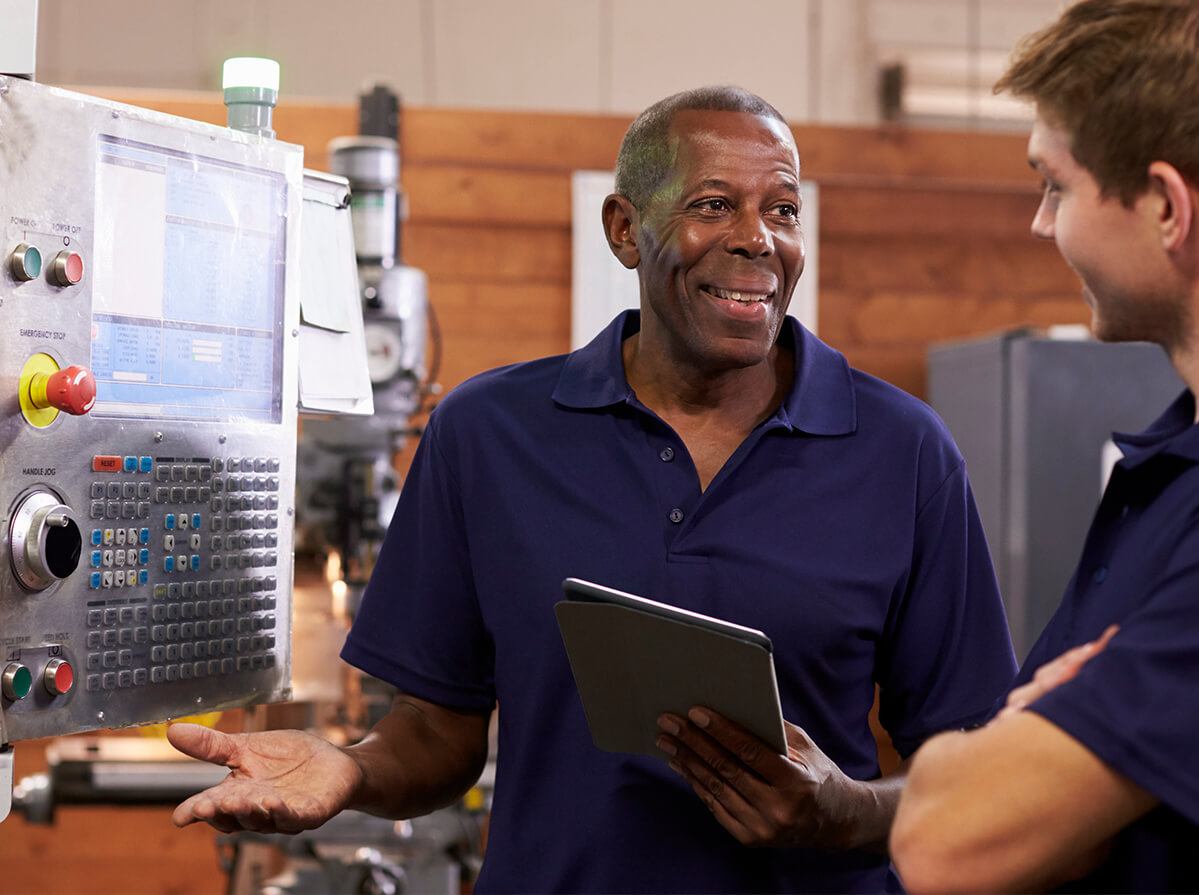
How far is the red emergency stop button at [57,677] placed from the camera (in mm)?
1183

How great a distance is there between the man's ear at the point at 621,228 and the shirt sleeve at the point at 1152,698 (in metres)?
0.89

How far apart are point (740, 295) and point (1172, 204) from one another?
2.05 ft

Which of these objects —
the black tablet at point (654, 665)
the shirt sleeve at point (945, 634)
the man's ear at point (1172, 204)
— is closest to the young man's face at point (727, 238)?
the shirt sleeve at point (945, 634)

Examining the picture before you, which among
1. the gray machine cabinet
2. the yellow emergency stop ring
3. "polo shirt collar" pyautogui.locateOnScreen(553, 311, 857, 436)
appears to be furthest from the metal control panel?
the gray machine cabinet

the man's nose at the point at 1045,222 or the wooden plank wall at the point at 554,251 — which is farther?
the wooden plank wall at the point at 554,251

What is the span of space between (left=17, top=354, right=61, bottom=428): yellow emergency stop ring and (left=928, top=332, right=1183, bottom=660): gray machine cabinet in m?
2.66

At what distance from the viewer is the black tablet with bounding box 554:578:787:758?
1.08 m

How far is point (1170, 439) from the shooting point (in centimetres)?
97

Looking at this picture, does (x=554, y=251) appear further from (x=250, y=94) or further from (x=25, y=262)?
(x=25, y=262)

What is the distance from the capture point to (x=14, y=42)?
115 centimetres

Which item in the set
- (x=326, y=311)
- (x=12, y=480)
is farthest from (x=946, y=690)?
(x=12, y=480)

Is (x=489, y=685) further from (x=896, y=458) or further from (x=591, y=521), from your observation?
(x=896, y=458)

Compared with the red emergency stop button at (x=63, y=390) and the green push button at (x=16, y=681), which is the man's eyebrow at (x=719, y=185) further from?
the green push button at (x=16, y=681)

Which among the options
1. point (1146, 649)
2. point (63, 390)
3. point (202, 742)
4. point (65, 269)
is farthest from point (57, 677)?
point (1146, 649)
